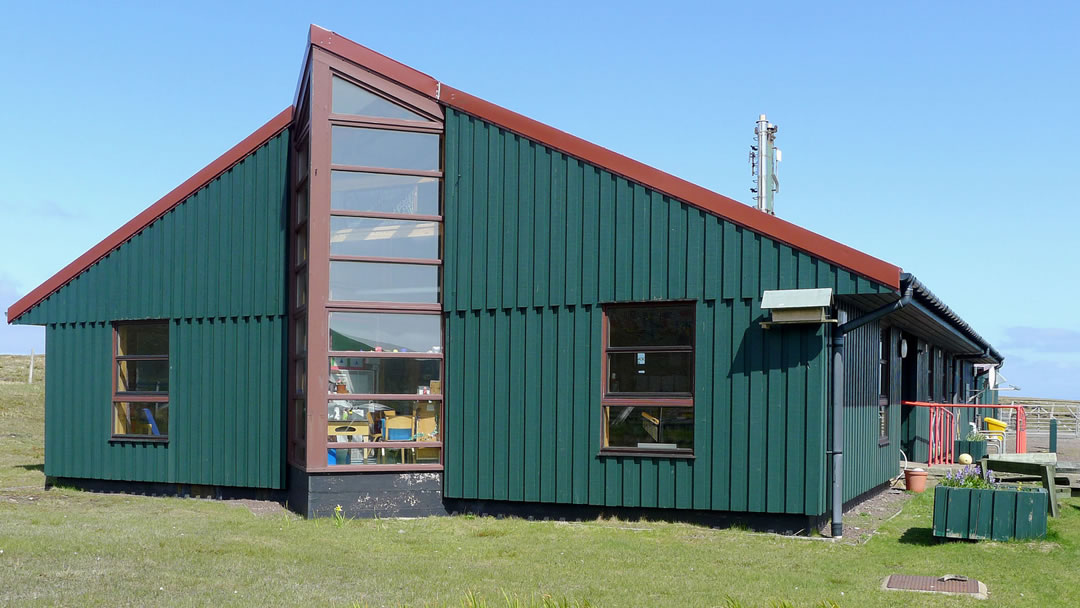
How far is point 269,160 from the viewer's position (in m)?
15.2

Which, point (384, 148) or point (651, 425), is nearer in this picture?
point (651, 425)

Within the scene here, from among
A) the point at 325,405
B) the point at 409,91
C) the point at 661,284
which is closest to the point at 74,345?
the point at 325,405

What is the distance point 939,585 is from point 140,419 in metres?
12.2

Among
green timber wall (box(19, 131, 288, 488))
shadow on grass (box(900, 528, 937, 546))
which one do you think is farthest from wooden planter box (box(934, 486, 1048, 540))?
green timber wall (box(19, 131, 288, 488))

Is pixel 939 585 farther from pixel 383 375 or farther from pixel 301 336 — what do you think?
pixel 301 336

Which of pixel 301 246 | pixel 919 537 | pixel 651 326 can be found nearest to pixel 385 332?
pixel 301 246

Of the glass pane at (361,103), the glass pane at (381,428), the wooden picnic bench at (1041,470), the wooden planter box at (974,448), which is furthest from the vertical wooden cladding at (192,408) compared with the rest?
the wooden planter box at (974,448)

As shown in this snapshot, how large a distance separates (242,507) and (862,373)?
8434 mm

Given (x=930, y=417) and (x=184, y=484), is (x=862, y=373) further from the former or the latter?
(x=184, y=484)

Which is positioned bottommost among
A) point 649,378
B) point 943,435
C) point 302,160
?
point 943,435

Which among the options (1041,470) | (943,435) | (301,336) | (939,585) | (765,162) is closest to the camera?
(939,585)

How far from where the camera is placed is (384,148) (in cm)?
1360

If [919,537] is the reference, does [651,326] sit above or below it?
above

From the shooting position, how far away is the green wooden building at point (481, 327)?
1180 centimetres
